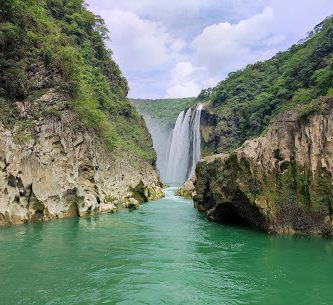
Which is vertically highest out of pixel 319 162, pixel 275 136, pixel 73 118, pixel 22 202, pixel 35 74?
pixel 35 74

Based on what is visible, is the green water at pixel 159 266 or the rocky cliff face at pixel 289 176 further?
the rocky cliff face at pixel 289 176

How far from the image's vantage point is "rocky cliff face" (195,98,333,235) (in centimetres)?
1669

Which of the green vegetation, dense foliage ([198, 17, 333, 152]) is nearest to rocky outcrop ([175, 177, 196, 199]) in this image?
dense foliage ([198, 17, 333, 152])

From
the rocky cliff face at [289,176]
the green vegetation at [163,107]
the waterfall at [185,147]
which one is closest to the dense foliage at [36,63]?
the rocky cliff face at [289,176]

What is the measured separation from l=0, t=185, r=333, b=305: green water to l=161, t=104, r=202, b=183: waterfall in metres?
43.2

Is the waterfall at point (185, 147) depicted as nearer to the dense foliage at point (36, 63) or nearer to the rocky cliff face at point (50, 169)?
the dense foliage at point (36, 63)

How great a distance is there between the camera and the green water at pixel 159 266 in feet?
31.2

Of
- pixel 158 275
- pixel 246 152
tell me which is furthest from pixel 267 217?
pixel 158 275

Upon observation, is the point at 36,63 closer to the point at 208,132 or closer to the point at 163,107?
the point at 208,132

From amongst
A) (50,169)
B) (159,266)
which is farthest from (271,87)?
(159,266)

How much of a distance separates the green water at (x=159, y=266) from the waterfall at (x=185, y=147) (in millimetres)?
43185

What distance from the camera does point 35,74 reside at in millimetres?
24250

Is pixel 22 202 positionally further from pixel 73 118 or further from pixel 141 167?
pixel 141 167

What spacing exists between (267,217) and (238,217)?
383 cm
